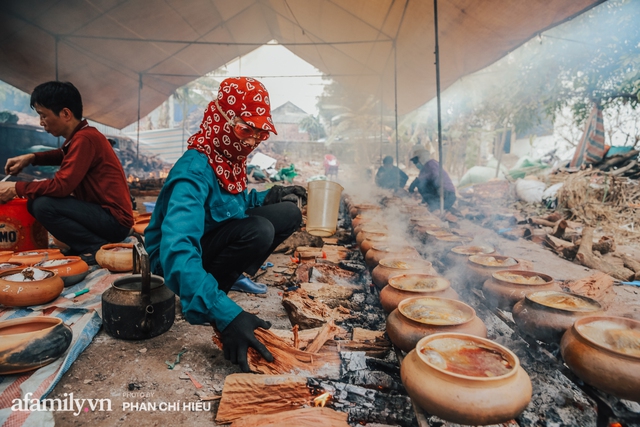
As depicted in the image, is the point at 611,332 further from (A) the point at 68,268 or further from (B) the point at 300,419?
(A) the point at 68,268

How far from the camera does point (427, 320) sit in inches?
78.2

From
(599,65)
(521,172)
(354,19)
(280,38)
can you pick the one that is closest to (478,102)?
(521,172)

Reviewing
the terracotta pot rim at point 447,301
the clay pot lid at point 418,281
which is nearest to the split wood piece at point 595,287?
the clay pot lid at point 418,281

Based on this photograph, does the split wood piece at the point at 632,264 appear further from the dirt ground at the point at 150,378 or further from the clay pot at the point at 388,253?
the dirt ground at the point at 150,378

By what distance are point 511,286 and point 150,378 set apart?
2.40 m

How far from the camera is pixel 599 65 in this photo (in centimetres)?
1077

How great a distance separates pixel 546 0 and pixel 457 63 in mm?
2567

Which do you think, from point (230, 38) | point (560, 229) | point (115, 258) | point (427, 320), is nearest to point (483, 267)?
point (427, 320)

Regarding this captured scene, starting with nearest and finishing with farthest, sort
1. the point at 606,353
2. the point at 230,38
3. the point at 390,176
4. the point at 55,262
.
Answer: the point at 606,353
the point at 55,262
the point at 230,38
the point at 390,176

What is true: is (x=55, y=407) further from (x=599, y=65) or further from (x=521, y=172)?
(x=521, y=172)

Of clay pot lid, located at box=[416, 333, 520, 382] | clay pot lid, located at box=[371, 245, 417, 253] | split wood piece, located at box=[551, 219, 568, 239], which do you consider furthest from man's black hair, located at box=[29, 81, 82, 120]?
split wood piece, located at box=[551, 219, 568, 239]

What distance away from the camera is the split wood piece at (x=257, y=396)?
1.75 m

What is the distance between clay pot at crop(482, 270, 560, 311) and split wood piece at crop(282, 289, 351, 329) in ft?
3.64

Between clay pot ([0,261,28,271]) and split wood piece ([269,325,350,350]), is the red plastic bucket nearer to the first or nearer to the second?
clay pot ([0,261,28,271])
